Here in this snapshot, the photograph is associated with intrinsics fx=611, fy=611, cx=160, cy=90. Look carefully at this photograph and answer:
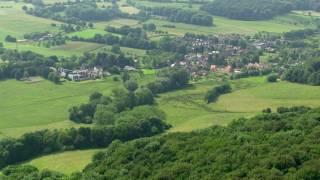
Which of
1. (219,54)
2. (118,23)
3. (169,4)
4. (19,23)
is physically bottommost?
(219,54)

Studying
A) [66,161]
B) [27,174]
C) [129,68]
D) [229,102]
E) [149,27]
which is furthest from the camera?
[149,27]

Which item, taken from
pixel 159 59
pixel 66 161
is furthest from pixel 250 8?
pixel 66 161

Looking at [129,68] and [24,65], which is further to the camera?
[129,68]

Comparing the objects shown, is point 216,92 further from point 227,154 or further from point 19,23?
point 19,23

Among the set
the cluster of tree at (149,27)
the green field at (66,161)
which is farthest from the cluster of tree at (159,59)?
the green field at (66,161)

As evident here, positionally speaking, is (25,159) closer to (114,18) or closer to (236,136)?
(236,136)

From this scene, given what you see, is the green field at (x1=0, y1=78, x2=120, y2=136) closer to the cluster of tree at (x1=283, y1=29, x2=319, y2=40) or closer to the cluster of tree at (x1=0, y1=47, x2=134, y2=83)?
the cluster of tree at (x1=0, y1=47, x2=134, y2=83)

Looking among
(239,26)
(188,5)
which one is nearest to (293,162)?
(239,26)

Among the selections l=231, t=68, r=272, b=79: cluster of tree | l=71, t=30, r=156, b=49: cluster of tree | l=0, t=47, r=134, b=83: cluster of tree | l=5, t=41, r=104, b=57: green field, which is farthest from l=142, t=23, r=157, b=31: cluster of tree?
l=231, t=68, r=272, b=79: cluster of tree
